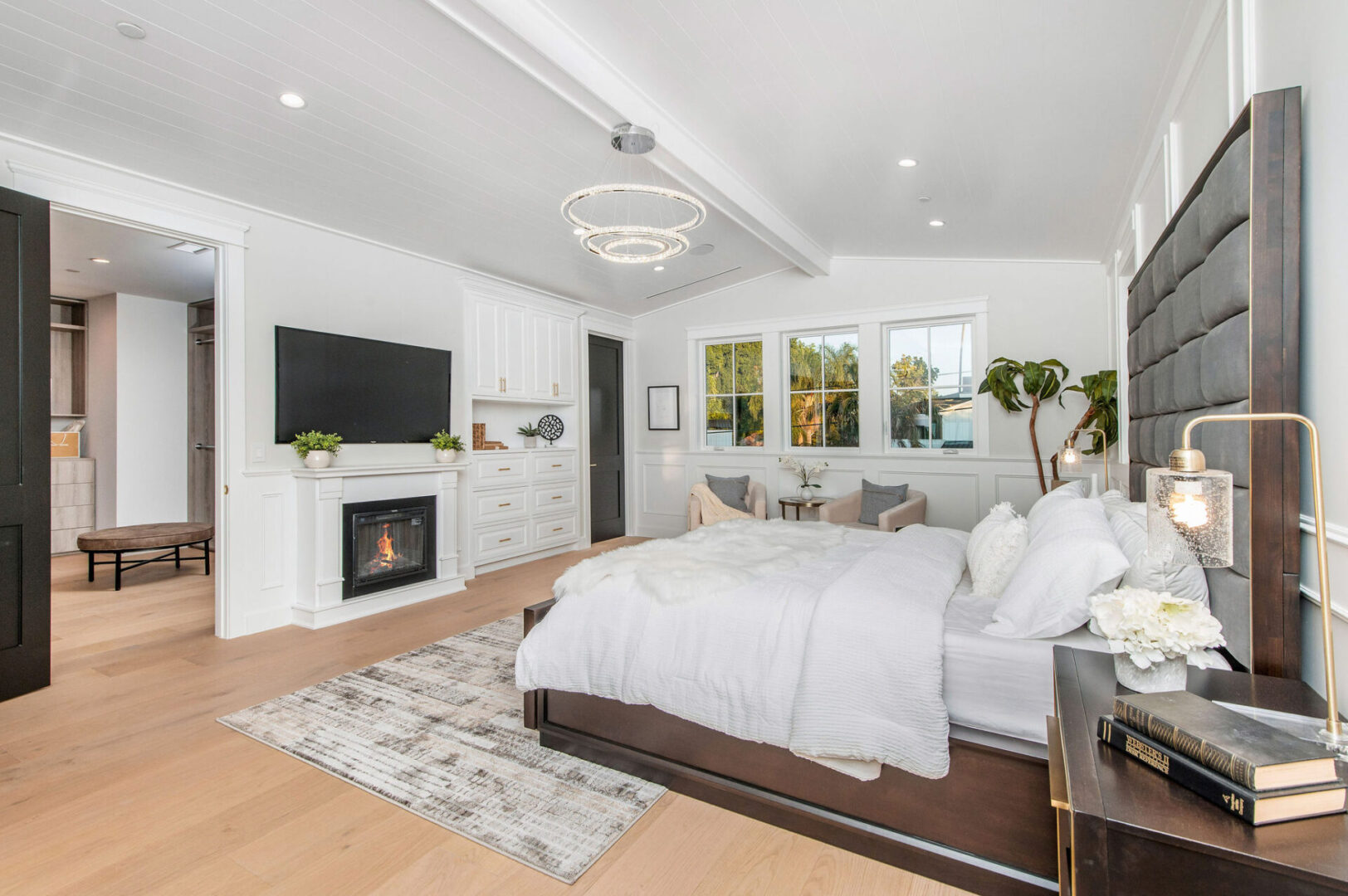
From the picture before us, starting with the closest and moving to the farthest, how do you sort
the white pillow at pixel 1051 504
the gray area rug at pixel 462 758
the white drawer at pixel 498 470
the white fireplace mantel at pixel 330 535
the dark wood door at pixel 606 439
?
the gray area rug at pixel 462 758 < the white pillow at pixel 1051 504 < the white fireplace mantel at pixel 330 535 < the white drawer at pixel 498 470 < the dark wood door at pixel 606 439

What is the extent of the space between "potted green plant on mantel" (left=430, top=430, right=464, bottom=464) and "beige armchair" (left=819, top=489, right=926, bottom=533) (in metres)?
3.05

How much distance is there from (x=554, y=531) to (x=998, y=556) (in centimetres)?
470

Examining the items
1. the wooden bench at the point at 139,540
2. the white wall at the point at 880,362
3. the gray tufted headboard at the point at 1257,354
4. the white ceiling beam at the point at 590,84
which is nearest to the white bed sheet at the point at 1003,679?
the gray tufted headboard at the point at 1257,354

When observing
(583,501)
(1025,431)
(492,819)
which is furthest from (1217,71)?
(583,501)

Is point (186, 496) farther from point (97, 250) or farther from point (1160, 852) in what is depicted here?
point (1160, 852)

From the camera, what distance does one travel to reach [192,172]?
11.4ft

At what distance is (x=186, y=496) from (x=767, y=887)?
746cm

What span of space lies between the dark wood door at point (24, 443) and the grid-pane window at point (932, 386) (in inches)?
231

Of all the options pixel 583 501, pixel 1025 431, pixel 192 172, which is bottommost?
pixel 583 501

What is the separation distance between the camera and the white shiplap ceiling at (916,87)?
2279mm

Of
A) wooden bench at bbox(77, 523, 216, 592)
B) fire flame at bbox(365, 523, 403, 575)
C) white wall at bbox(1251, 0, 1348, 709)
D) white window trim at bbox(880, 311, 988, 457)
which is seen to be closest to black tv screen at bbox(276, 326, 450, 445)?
fire flame at bbox(365, 523, 403, 575)

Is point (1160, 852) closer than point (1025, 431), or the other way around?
point (1160, 852)

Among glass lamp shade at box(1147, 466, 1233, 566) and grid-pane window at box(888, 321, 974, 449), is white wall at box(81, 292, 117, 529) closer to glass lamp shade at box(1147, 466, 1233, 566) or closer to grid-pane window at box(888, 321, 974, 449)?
grid-pane window at box(888, 321, 974, 449)

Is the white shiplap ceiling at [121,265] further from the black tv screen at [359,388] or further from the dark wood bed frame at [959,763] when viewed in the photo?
the dark wood bed frame at [959,763]
